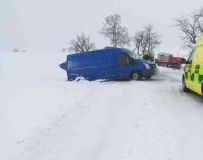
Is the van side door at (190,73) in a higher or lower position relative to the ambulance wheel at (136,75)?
higher

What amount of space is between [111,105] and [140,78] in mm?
9746

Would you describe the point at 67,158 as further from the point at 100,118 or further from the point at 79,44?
the point at 79,44

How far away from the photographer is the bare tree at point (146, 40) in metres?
75.9

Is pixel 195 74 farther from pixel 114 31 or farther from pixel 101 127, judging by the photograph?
pixel 114 31

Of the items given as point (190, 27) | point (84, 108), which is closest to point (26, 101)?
point (84, 108)

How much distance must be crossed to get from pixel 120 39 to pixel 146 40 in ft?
43.0

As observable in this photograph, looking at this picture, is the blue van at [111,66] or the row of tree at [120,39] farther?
the row of tree at [120,39]

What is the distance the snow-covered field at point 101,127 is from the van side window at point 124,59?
7.79 metres

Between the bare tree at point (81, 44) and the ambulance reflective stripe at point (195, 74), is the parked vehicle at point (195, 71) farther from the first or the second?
the bare tree at point (81, 44)

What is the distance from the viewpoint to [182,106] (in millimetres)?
10961

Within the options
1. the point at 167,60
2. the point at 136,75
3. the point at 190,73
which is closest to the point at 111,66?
the point at 136,75

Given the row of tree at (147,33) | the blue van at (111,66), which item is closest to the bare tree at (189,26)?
the row of tree at (147,33)

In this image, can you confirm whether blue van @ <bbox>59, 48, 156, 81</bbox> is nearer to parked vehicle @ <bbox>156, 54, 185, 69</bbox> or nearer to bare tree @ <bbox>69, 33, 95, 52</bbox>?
parked vehicle @ <bbox>156, 54, 185, 69</bbox>

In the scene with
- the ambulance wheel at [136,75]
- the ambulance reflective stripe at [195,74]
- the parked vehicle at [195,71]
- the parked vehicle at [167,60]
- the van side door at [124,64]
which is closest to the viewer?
the ambulance reflective stripe at [195,74]
